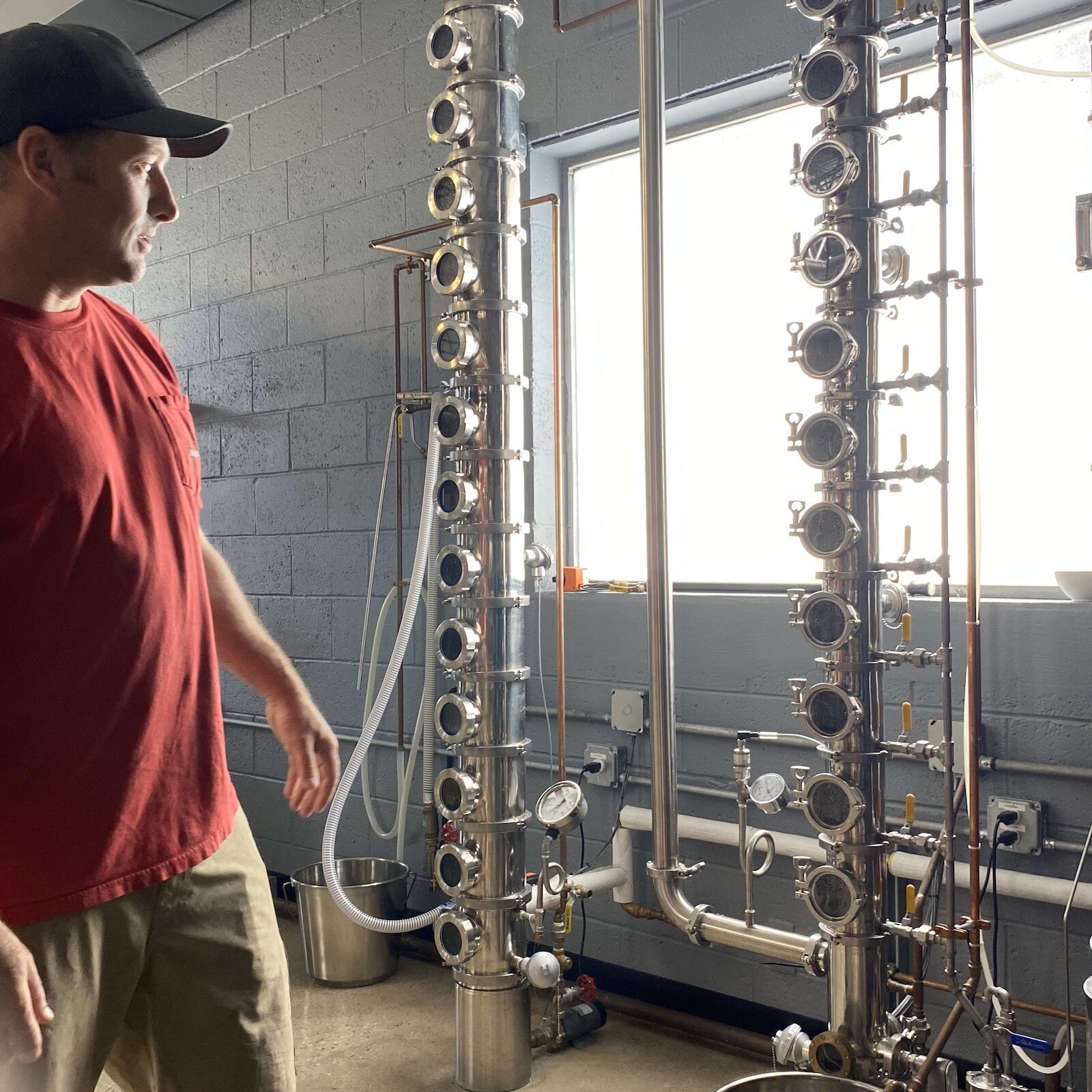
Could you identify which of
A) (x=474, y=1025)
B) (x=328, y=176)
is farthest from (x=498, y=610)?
(x=328, y=176)

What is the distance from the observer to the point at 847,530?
2.02 metres

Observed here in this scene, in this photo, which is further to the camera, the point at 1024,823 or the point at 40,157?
the point at 1024,823

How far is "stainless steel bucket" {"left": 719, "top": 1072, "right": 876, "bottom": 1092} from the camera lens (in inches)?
74.0

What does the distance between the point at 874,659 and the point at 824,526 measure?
25 centimetres

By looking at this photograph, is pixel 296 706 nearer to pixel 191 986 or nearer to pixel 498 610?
pixel 191 986

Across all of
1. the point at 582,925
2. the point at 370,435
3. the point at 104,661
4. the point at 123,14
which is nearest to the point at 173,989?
the point at 104,661

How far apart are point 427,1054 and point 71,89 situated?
87.0 inches

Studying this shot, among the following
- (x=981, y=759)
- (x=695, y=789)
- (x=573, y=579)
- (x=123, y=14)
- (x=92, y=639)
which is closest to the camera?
(x=92, y=639)

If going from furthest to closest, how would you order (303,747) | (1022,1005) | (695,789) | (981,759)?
(695,789), (981,759), (1022,1005), (303,747)

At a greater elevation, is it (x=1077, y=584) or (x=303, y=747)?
(x=1077, y=584)

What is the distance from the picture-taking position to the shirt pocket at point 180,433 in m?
1.42

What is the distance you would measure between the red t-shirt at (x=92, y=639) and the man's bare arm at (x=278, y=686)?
155 mm

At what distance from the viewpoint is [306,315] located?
145 inches

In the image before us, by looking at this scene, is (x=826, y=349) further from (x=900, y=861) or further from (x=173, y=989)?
(x=173, y=989)
